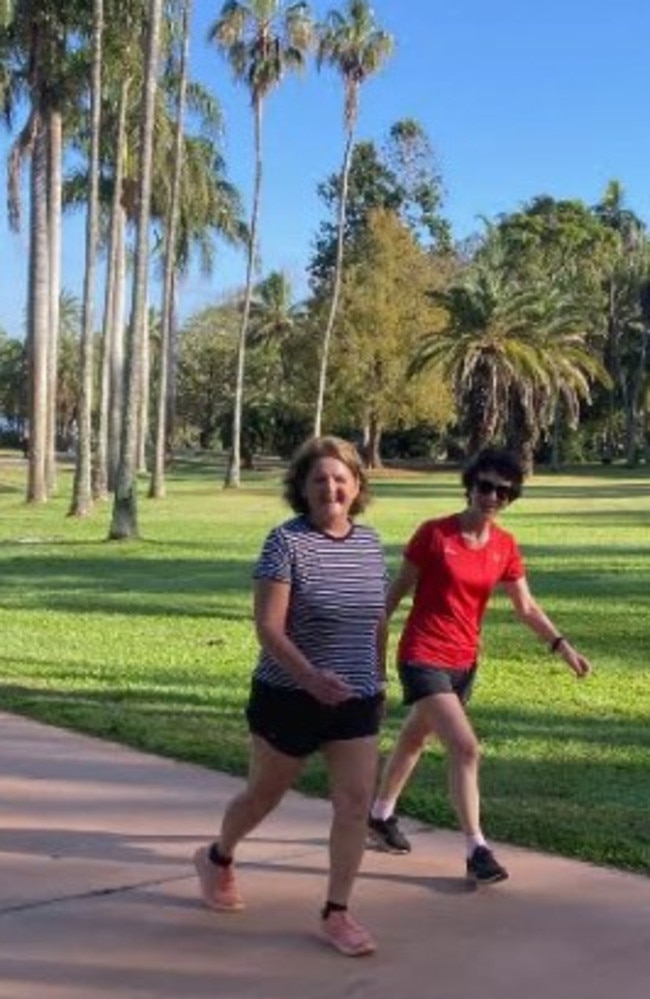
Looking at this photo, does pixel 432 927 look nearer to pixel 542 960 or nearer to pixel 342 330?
pixel 542 960

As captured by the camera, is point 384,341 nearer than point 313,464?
No

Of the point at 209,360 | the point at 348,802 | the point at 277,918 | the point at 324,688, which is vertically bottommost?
the point at 277,918

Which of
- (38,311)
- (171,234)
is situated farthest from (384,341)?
(38,311)

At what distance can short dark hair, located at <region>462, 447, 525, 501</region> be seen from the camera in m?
5.71

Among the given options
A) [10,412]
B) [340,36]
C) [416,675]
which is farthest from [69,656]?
[10,412]

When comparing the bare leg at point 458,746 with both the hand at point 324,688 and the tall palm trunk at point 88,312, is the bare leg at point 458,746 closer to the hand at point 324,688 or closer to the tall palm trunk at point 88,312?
the hand at point 324,688

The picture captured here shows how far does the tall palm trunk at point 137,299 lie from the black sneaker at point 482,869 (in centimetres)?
1850

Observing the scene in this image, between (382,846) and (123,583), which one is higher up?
(382,846)

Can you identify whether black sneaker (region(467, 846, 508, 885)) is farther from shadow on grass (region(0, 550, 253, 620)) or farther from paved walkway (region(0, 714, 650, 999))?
shadow on grass (region(0, 550, 253, 620))

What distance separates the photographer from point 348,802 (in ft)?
15.7

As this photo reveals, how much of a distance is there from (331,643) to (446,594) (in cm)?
97

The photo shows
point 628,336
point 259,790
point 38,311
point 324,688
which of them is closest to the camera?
point 324,688

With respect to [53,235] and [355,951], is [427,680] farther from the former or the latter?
[53,235]

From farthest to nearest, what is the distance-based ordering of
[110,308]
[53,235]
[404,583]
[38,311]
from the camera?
1. [110,308]
2. [53,235]
3. [38,311]
4. [404,583]
